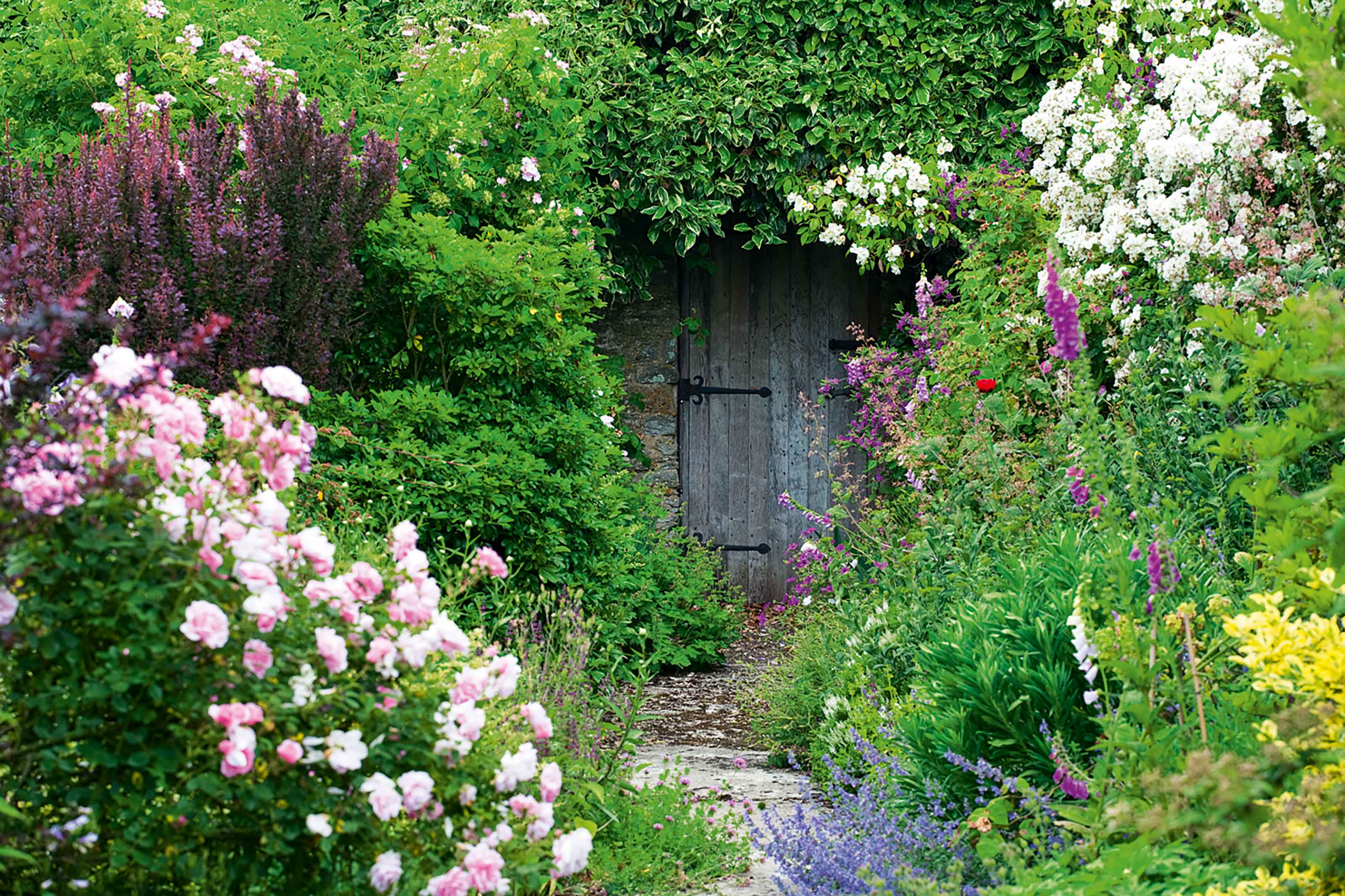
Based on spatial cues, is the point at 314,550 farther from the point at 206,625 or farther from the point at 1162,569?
the point at 1162,569

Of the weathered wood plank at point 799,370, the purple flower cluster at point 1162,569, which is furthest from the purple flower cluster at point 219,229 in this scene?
the weathered wood plank at point 799,370

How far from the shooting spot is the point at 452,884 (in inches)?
70.9

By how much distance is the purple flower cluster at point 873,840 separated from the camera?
255 centimetres

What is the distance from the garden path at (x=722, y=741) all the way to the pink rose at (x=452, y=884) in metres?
1.09

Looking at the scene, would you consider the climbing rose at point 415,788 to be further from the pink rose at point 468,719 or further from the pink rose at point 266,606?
the pink rose at point 266,606

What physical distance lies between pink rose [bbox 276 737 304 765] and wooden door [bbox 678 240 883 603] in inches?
223

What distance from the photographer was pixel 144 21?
16.3ft

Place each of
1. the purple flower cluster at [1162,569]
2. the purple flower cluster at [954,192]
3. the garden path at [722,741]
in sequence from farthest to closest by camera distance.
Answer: the purple flower cluster at [954,192], the garden path at [722,741], the purple flower cluster at [1162,569]

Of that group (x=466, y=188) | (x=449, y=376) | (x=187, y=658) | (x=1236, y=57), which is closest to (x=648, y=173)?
(x=466, y=188)

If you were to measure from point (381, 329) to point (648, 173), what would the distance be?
2389mm

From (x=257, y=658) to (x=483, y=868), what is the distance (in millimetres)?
470

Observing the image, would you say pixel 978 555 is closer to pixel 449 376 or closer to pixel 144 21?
pixel 449 376

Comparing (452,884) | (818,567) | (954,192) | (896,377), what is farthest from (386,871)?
(954,192)

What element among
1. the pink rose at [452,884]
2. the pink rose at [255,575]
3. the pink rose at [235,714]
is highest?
the pink rose at [255,575]
